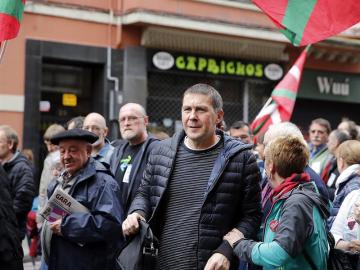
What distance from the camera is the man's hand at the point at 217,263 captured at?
382 centimetres

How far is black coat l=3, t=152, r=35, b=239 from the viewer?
22.1 ft

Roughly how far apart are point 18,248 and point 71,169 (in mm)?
938

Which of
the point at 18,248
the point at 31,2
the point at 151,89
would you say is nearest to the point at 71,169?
the point at 18,248

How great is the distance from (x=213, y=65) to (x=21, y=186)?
9.68 m

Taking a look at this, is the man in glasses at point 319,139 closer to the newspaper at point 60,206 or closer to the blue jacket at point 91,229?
the blue jacket at point 91,229

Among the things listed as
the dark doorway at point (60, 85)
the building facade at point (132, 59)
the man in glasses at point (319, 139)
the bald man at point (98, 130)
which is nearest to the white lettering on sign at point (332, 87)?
the building facade at point (132, 59)

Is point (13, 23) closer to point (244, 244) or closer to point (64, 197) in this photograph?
point (64, 197)

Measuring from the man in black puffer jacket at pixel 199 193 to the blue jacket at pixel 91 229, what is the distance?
1.30ft

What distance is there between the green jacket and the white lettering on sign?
1449cm

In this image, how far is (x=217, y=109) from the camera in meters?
4.19

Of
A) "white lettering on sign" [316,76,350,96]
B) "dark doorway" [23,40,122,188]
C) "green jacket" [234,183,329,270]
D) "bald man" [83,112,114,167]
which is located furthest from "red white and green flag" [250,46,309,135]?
"white lettering on sign" [316,76,350,96]

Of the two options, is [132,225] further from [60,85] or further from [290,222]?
[60,85]

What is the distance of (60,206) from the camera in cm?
446

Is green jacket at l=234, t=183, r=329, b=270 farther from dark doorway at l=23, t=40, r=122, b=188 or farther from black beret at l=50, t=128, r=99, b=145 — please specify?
dark doorway at l=23, t=40, r=122, b=188
